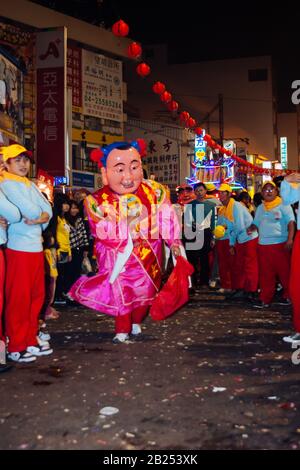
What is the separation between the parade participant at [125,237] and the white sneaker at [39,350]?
69 centimetres

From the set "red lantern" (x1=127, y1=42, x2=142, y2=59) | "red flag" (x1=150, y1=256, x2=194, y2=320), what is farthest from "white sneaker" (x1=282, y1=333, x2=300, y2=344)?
"red lantern" (x1=127, y1=42, x2=142, y2=59)

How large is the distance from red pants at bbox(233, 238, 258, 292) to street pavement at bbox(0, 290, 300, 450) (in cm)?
230

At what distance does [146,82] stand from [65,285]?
28168mm

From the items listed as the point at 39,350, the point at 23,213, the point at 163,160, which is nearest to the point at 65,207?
the point at 23,213

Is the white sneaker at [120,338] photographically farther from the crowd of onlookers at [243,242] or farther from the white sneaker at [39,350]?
the crowd of onlookers at [243,242]

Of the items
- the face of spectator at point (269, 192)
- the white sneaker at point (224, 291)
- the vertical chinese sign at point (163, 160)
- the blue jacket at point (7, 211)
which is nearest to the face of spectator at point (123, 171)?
the blue jacket at point (7, 211)

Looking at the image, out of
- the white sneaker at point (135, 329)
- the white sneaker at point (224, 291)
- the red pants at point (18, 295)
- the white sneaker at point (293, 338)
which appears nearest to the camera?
the red pants at point (18, 295)

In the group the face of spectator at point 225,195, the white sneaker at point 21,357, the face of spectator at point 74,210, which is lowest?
the white sneaker at point 21,357

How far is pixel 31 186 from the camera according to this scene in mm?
5094

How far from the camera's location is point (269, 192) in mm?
7738

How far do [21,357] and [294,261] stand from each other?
2.73 m

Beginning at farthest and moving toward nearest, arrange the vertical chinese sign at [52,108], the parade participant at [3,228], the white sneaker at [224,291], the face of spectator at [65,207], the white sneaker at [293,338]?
the vertical chinese sign at [52,108] → the white sneaker at [224,291] → the face of spectator at [65,207] → the white sneaker at [293,338] → the parade participant at [3,228]

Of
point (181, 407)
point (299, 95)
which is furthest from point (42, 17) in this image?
point (181, 407)

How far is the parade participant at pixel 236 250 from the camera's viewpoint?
8.77 meters
